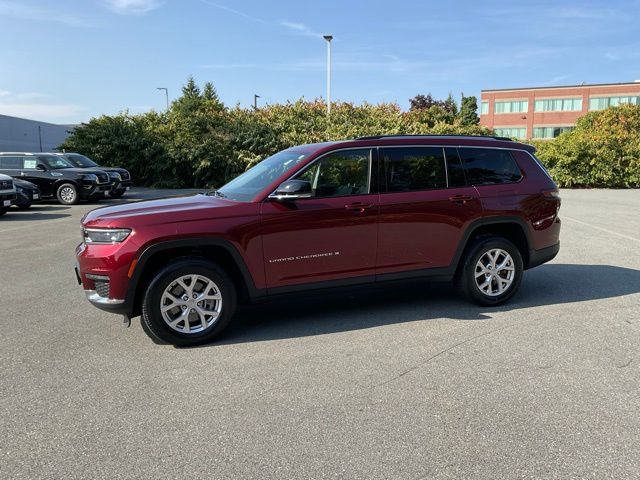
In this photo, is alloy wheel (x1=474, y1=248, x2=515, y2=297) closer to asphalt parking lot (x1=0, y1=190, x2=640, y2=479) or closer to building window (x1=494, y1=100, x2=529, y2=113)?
asphalt parking lot (x1=0, y1=190, x2=640, y2=479)

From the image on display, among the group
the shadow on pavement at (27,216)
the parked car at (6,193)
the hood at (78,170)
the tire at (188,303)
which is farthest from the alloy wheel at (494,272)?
the hood at (78,170)

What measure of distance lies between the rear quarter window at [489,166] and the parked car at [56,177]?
1479 centimetres

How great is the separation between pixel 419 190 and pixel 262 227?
5.57 feet

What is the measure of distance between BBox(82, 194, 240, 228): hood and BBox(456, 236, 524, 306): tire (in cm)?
255

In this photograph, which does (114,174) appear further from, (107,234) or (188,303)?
(188,303)

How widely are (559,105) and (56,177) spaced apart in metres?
65.1

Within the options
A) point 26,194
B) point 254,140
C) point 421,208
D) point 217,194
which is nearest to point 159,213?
point 217,194

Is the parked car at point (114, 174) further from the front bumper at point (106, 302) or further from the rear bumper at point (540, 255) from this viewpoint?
the rear bumper at point (540, 255)

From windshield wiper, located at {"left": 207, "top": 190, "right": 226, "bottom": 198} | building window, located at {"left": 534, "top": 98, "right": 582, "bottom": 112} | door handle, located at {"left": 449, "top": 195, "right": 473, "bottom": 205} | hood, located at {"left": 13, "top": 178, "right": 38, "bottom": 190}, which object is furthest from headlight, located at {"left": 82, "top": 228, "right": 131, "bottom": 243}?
building window, located at {"left": 534, "top": 98, "right": 582, "bottom": 112}

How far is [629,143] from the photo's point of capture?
77.1 ft

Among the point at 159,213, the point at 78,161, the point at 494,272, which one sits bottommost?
the point at 494,272

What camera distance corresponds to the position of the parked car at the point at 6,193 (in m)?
13.8

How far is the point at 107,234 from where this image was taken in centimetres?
432

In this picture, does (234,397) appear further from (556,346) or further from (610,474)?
(556,346)
